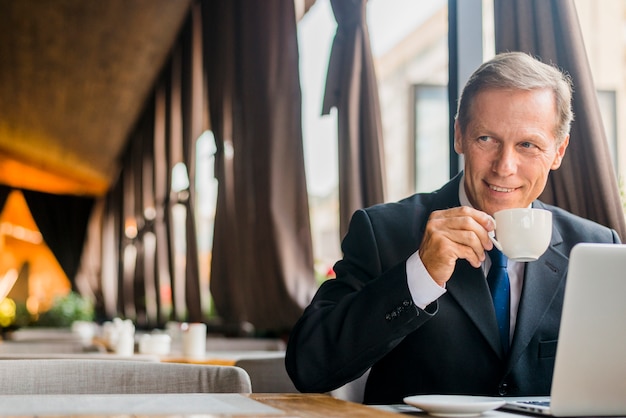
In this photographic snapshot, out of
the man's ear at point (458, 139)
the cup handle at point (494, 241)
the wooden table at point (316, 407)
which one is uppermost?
the man's ear at point (458, 139)

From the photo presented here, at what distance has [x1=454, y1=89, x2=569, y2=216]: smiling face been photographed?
5.39 ft

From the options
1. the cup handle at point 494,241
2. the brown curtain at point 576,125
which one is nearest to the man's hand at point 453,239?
the cup handle at point 494,241

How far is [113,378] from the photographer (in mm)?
1493

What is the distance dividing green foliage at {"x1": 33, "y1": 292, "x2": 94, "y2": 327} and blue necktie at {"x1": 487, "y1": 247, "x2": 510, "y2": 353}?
12194 millimetres

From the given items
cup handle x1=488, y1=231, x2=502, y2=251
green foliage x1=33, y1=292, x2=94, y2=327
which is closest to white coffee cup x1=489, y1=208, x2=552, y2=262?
cup handle x1=488, y1=231, x2=502, y2=251

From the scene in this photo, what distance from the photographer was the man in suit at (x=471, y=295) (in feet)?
4.97

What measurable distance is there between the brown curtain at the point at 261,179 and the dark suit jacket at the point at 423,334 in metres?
2.35

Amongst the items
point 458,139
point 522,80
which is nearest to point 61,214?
point 458,139

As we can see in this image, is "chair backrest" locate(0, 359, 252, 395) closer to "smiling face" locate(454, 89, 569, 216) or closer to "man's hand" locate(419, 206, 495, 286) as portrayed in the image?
"man's hand" locate(419, 206, 495, 286)

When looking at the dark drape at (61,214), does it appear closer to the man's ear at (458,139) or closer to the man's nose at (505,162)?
the man's ear at (458,139)

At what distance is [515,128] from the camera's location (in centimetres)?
165

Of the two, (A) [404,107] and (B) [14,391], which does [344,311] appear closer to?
(B) [14,391]

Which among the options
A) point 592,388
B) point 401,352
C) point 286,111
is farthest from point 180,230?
point 592,388

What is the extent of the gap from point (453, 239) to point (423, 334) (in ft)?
1.11
